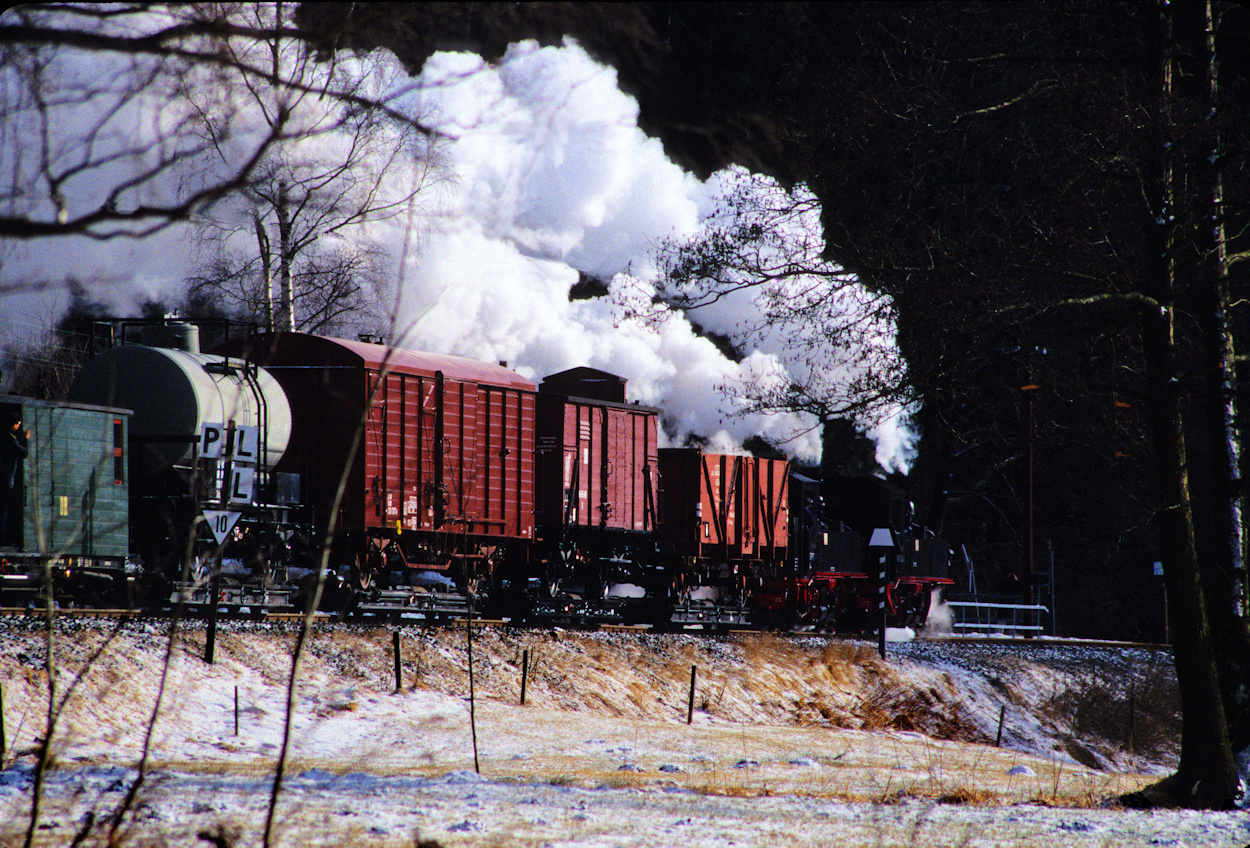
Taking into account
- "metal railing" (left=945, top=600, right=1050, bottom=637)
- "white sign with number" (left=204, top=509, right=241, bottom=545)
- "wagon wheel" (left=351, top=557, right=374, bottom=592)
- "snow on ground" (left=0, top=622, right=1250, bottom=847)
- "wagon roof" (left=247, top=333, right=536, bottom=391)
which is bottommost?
"metal railing" (left=945, top=600, right=1050, bottom=637)

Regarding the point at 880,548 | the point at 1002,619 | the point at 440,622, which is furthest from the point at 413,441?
the point at 1002,619

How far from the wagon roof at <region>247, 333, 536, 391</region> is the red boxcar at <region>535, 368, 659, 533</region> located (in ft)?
4.97

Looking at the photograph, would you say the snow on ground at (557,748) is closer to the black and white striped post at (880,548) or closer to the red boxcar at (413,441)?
the red boxcar at (413,441)

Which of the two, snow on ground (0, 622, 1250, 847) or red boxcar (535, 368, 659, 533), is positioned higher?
red boxcar (535, 368, 659, 533)

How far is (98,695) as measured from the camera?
10.8 m

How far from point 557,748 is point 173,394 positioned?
8.20 meters

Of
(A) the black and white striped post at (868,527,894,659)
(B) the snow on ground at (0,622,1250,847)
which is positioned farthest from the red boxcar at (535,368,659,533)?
(A) the black and white striped post at (868,527,894,659)

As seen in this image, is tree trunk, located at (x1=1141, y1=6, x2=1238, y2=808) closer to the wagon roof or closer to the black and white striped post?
the wagon roof

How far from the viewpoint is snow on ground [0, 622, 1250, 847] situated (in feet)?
22.6

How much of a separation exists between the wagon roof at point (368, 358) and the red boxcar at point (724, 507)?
18.6 ft

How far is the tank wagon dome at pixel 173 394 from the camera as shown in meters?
15.7

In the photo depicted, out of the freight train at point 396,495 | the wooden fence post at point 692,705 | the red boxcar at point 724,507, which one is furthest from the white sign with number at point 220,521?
the red boxcar at point 724,507

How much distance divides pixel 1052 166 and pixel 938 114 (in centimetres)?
152

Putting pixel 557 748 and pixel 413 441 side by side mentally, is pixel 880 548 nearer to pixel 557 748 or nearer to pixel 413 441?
pixel 413 441
